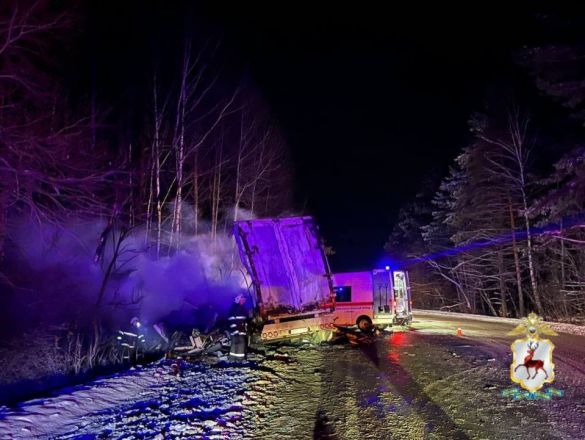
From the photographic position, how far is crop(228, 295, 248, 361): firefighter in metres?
9.89

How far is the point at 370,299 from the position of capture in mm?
16125

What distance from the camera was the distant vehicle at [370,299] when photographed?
52.7ft

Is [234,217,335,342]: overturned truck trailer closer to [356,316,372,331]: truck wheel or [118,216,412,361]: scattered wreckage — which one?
[118,216,412,361]: scattered wreckage

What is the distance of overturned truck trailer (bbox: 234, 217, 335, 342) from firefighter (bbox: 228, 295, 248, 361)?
18.9 inches

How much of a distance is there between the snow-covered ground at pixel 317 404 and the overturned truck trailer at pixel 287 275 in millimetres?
1737

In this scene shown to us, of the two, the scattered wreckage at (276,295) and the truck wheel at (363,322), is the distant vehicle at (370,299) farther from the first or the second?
the scattered wreckage at (276,295)

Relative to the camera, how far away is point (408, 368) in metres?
8.63

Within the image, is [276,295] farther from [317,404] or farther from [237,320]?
[317,404]

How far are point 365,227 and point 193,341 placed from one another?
91.0m

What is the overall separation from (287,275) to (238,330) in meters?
2.08

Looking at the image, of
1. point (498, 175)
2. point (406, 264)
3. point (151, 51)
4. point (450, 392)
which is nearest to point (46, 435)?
point (450, 392)

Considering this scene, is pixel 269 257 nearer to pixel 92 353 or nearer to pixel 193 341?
pixel 193 341

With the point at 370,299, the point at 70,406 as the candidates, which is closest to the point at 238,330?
the point at 70,406

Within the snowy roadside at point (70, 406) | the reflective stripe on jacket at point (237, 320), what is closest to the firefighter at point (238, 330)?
the reflective stripe on jacket at point (237, 320)
